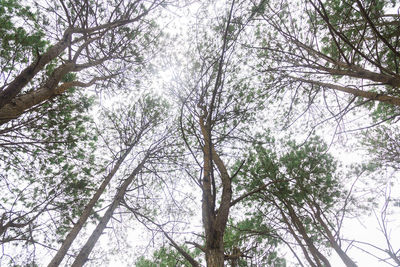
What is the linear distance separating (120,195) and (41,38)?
164 inches

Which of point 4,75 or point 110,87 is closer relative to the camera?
point 4,75

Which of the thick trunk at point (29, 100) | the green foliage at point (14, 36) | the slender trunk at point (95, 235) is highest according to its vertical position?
the green foliage at point (14, 36)

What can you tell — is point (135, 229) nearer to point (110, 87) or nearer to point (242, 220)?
point (242, 220)

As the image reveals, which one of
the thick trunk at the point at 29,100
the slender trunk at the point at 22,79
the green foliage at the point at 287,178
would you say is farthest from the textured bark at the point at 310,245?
the slender trunk at the point at 22,79

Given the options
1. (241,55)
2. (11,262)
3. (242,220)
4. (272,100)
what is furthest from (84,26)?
(242,220)

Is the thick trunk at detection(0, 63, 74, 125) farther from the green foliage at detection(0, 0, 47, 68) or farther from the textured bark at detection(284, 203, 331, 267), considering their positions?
the textured bark at detection(284, 203, 331, 267)

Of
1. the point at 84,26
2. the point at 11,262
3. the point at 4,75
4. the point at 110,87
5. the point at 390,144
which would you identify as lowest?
the point at 11,262

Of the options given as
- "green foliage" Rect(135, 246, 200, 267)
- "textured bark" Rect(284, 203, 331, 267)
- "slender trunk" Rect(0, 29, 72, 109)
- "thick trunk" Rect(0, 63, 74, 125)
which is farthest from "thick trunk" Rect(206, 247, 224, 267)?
"slender trunk" Rect(0, 29, 72, 109)

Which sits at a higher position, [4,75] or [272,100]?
[272,100]

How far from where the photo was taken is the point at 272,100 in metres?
4.76

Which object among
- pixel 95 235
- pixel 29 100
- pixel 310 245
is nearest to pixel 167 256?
pixel 95 235

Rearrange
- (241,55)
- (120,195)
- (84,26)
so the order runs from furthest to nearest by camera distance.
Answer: (120,195) → (241,55) → (84,26)

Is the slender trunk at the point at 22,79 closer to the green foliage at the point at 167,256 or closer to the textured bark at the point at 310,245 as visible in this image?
the green foliage at the point at 167,256

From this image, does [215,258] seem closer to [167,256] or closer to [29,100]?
[29,100]
